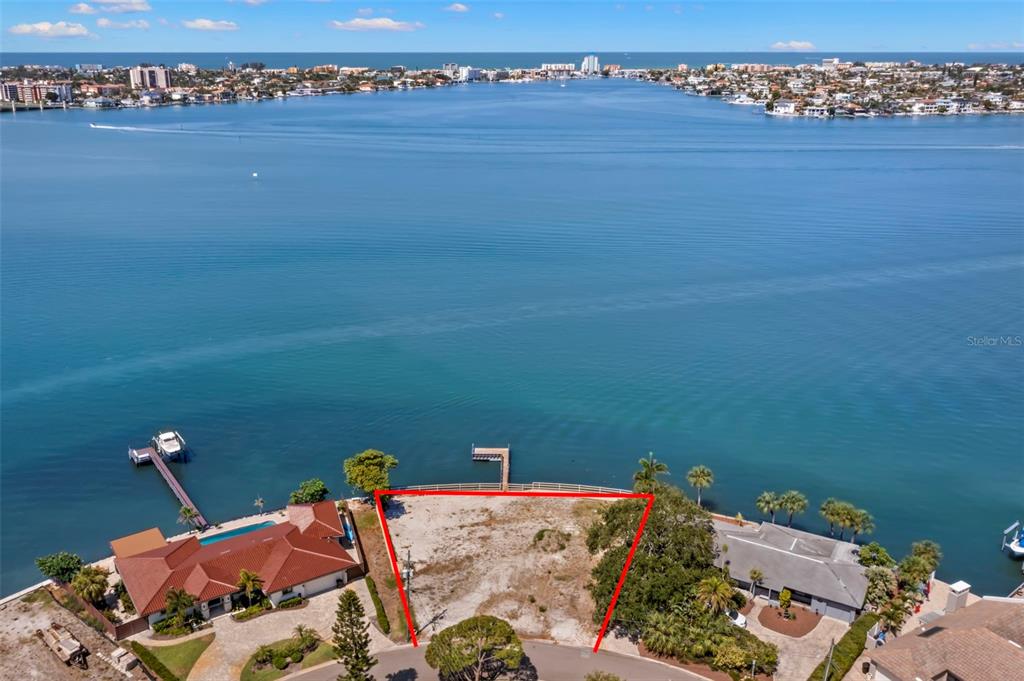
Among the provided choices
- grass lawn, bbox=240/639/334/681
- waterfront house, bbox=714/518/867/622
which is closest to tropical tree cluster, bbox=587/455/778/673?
waterfront house, bbox=714/518/867/622

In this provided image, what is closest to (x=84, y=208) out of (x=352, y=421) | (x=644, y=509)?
(x=352, y=421)

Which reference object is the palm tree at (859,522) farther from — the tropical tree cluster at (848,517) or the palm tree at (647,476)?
the palm tree at (647,476)

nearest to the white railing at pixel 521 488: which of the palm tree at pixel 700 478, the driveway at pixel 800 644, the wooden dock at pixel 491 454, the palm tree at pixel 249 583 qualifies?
the wooden dock at pixel 491 454

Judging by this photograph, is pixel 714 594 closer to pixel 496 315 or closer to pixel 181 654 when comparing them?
pixel 181 654

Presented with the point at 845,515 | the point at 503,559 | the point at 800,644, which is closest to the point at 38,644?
the point at 503,559

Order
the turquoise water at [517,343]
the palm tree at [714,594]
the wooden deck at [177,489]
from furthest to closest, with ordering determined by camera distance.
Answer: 1. the turquoise water at [517,343]
2. the wooden deck at [177,489]
3. the palm tree at [714,594]
